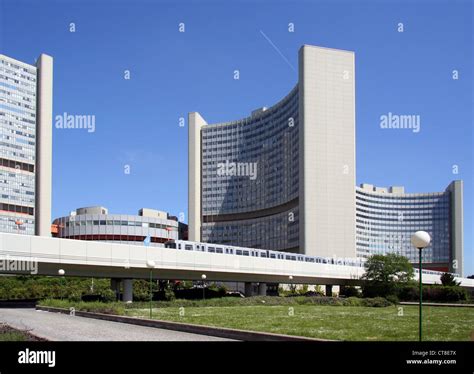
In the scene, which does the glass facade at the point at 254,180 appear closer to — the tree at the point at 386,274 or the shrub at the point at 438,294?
the tree at the point at 386,274

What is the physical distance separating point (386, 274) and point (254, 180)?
97516 mm

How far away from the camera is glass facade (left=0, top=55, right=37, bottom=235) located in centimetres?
13950

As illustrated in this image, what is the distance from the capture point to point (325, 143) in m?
133

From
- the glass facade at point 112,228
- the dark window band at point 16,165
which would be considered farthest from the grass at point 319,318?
the dark window band at point 16,165

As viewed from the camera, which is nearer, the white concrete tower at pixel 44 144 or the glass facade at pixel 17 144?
the glass facade at pixel 17 144

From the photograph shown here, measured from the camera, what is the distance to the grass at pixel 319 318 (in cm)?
2256

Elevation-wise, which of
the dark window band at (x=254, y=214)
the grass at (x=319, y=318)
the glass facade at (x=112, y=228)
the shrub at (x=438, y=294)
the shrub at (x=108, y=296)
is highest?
the dark window band at (x=254, y=214)

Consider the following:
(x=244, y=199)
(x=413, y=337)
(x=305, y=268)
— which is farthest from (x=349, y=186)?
(x=413, y=337)

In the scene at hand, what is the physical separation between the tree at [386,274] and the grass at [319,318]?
14.2 metres

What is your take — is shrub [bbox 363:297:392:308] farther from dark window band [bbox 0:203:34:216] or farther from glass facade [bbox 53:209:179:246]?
dark window band [bbox 0:203:34:216]

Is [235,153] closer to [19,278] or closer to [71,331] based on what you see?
[19,278]

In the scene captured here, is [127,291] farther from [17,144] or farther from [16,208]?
[17,144]

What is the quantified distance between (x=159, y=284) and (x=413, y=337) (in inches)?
2621
